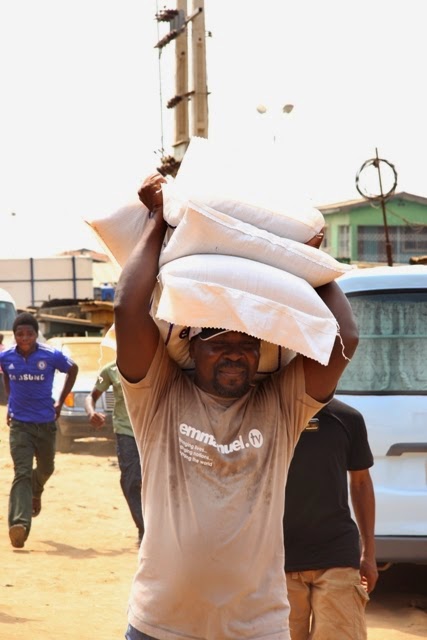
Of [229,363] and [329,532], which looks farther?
[329,532]

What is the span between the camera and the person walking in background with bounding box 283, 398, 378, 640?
4992 millimetres

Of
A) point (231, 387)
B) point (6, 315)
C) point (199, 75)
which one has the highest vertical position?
point (199, 75)

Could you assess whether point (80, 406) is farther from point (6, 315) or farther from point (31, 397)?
point (6, 315)

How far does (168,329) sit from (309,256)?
18.2 inches

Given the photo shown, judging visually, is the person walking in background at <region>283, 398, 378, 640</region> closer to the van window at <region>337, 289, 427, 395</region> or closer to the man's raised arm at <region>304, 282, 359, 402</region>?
the man's raised arm at <region>304, 282, 359, 402</region>

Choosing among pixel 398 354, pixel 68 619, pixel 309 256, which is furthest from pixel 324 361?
pixel 68 619

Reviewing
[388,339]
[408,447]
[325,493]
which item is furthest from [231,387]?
[388,339]

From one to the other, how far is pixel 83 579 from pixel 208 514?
602 centimetres

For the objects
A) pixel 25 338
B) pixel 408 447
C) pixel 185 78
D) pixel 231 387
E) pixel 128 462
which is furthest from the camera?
pixel 185 78

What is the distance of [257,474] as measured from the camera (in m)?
3.55

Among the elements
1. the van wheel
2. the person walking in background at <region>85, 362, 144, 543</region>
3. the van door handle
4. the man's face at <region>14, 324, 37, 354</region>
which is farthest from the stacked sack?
the van wheel

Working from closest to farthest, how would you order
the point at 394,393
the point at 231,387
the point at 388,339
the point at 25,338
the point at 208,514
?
the point at 208,514 < the point at 231,387 < the point at 394,393 < the point at 388,339 < the point at 25,338

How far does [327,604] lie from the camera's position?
4.99m

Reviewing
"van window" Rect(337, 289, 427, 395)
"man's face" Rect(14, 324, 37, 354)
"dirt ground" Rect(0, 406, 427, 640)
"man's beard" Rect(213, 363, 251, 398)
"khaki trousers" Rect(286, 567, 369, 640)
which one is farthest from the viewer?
"man's face" Rect(14, 324, 37, 354)
